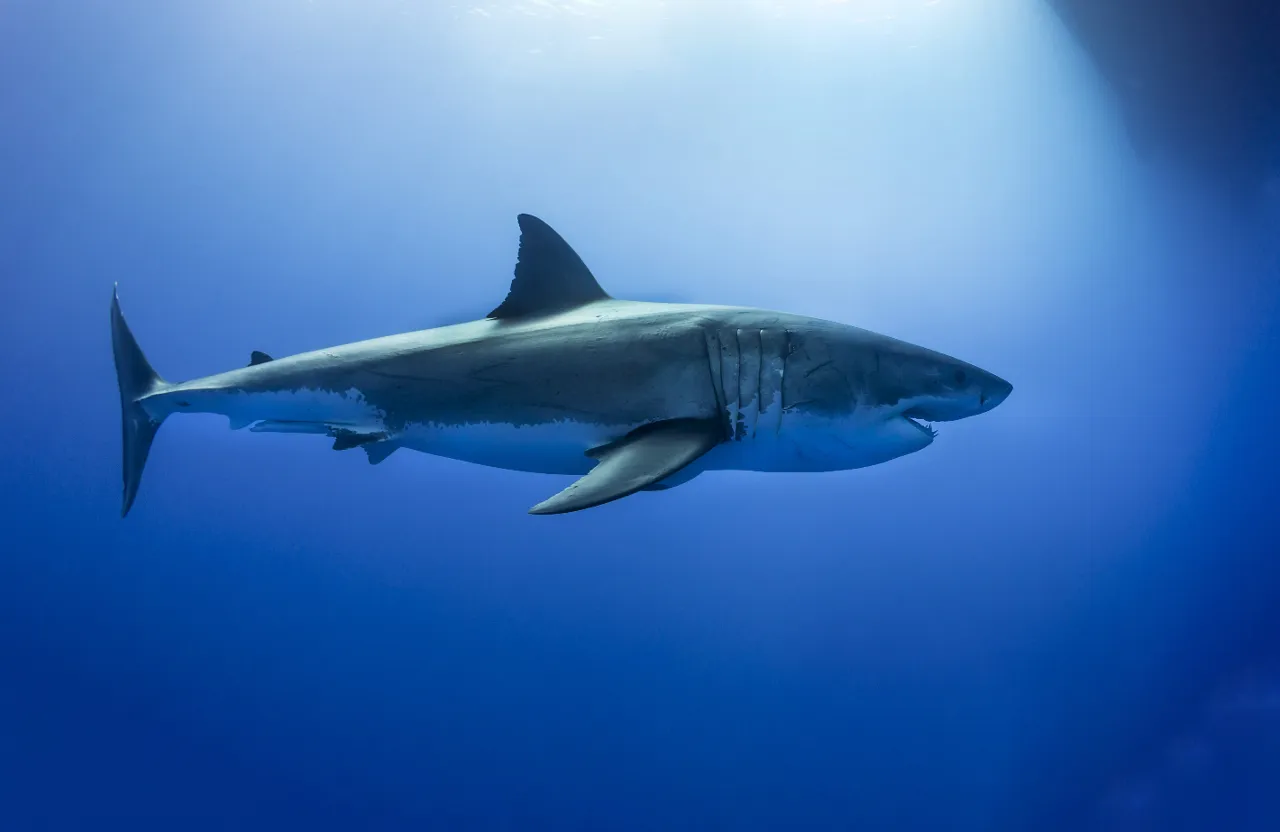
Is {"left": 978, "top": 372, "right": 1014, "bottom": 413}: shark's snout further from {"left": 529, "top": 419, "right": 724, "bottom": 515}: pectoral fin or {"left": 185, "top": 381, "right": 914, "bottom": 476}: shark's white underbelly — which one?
{"left": 529, "top": 419, "right": 724, "bottom": 515}: pectoral fin

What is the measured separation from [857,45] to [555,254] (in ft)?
24.3

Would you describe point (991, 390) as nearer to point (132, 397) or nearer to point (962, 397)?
point (962, 397)

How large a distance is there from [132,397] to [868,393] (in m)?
3.81

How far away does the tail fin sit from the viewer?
3.58 metres

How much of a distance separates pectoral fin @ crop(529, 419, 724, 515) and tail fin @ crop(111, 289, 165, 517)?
272 cm

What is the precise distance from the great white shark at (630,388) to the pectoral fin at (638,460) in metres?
0.01

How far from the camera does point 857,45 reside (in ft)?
27.6

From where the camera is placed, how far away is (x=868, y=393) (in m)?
2.55

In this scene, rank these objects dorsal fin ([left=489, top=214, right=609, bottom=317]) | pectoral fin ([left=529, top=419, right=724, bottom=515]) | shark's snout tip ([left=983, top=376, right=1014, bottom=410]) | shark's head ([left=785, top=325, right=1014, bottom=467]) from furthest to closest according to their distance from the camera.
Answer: dorsal fin ([left=489, top=214, right=609, bottom=317])
shark's snout tip ([left=983, top=376, right=1014, bottom=410])
shark's head ([left=785, top=325, right=1014, bottom=467])
pectoral fin ([left=529, top=419, right=724, bottom=515])

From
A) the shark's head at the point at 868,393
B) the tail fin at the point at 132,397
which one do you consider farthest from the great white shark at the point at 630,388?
the tail fin at the point at 132,397

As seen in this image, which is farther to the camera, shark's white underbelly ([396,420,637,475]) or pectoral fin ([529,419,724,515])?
A: shark's white underbelly ([396,420,637,475])

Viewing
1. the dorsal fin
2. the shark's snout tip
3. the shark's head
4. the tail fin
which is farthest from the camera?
the tail fin

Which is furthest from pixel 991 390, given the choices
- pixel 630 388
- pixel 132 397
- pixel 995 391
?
pixel 132 397

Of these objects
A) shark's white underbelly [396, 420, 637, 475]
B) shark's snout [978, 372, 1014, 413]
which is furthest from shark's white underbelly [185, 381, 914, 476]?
shark's snout [978, 372, 1014, 413]
